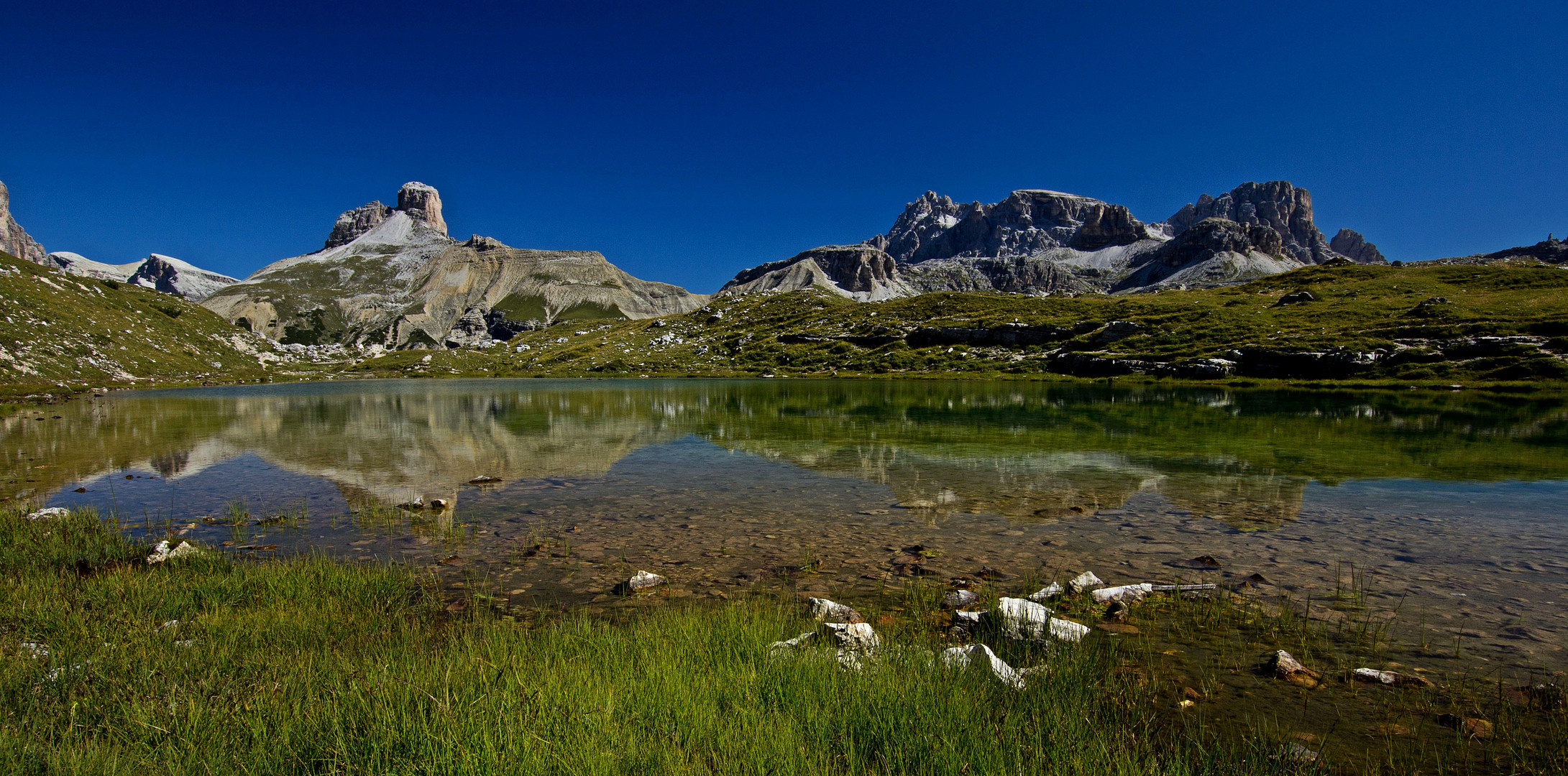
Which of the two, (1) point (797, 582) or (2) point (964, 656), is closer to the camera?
(2) point (964, 656)

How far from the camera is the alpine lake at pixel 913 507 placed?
35.3 feet

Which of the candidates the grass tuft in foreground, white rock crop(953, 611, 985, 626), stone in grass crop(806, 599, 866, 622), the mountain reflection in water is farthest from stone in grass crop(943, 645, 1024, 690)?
the mountain reflection in water

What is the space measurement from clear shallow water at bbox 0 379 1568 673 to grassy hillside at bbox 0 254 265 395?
7410cm

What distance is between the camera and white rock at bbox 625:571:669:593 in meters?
10.9

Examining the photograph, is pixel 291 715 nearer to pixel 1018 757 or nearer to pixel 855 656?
pixel 855 656

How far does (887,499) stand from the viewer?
18797mm

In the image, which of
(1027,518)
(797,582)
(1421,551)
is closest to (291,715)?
(797,582)

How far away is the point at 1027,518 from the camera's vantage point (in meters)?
16.2

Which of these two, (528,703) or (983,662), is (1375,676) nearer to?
(983,662)

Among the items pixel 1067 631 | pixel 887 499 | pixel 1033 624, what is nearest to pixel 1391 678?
pixel 1067 631

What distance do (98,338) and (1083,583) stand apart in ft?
521

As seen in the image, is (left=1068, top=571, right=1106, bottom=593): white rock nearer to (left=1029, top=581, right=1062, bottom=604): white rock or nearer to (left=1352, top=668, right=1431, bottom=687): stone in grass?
(left=1029, top=581, right=1062, bottom=604): white rock

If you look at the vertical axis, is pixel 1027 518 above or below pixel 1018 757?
below

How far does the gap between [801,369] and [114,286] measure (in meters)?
169
